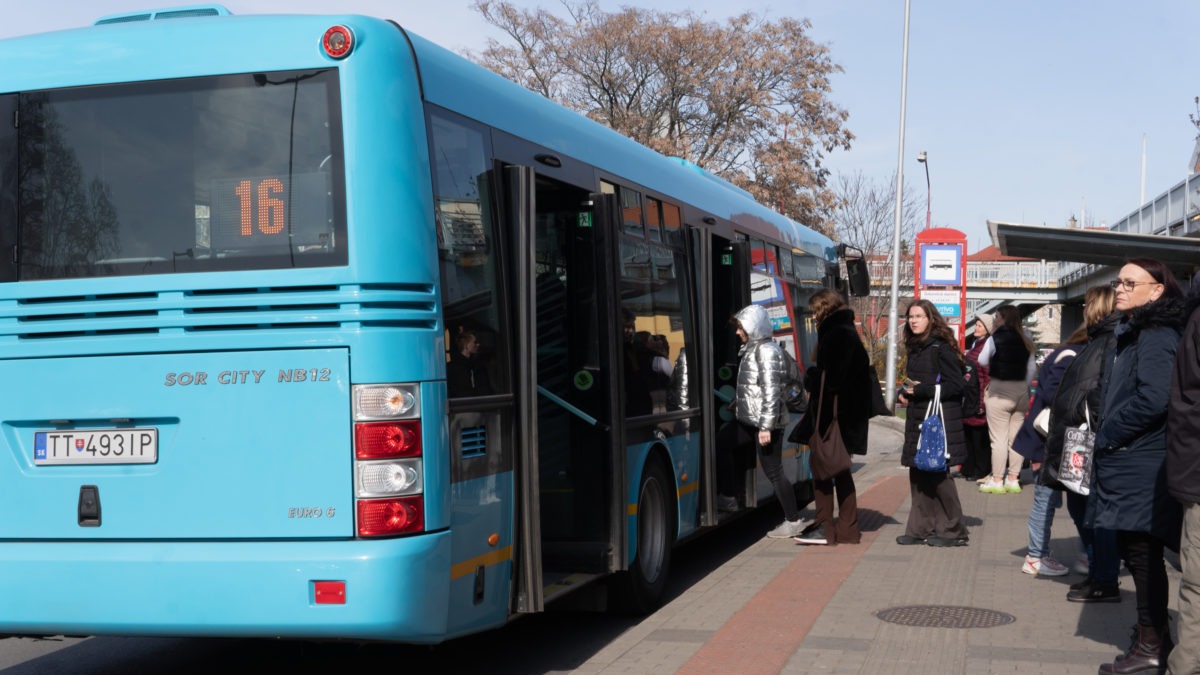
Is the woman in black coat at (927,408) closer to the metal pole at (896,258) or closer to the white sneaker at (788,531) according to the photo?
the white sneaker at (788,531)

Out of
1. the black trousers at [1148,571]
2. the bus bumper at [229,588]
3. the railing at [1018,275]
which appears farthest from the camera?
the railing at [1018,275]

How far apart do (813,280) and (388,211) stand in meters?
9.64

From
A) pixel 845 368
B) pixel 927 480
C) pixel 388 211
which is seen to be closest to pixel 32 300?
pixel 388 211

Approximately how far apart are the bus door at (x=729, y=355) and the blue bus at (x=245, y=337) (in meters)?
4.77

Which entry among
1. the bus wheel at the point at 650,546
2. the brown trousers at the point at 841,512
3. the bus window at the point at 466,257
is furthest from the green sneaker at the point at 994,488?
the bus window at the point at 466,257

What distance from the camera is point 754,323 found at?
10070mm

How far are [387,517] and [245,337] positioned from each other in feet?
2.94

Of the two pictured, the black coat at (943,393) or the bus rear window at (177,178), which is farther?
the black coat at (943,393)

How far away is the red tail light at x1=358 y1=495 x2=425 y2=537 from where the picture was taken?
5066 mm

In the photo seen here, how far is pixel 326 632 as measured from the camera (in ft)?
16.6

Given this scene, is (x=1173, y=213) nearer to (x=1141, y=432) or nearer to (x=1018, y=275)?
(x=1141, y=432)

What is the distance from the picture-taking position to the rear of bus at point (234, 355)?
16.7ft

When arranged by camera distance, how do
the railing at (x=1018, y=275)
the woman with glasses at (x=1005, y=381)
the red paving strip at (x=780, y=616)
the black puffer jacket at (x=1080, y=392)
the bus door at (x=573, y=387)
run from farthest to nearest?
the railing at (x=1018, y=275) → the woman with glasses at (x=1005, y=381) → the bus door at (x=573, y=387) → the black puffer jacket at (x=1080, y=392) → the red paving strip at (x=780, y=616)

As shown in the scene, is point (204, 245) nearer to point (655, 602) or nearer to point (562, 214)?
point (562, 214)
